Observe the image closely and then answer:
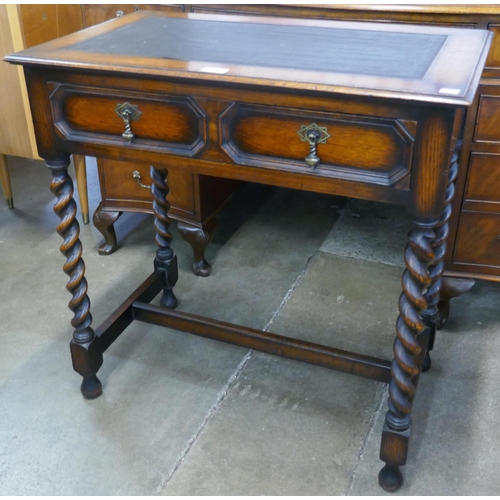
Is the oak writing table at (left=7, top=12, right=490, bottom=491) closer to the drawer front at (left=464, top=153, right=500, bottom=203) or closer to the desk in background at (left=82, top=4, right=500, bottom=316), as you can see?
the desk in background at (left=82, top=4, right=500, bottom=316)

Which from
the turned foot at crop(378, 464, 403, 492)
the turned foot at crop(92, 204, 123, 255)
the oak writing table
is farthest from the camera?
the turned foot at crop(92, 204, 123, 255)

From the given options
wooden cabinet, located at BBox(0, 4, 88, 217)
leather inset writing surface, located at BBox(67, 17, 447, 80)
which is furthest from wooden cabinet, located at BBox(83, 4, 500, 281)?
wooden cabinet, located at BBox(0, 4, 88, 217)

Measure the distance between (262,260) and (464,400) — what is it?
98 cm

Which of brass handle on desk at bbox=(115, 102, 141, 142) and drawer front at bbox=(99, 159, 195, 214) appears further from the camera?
drawer front at bbox=(99, 159, 195, 214)

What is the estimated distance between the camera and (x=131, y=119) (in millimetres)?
1515

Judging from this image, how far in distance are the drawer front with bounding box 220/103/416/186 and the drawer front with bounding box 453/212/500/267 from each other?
0.83 metres

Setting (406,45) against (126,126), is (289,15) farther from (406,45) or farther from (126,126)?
(126,126)

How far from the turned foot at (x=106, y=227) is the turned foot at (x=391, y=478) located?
144 cm

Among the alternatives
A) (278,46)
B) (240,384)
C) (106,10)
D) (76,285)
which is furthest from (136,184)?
(278,46)

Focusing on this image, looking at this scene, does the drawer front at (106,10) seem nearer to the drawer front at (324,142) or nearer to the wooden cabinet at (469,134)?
the wooden cabinet at (469,134)

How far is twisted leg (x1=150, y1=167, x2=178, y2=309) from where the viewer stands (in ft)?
6.75

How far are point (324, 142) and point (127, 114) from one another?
0.47 metres

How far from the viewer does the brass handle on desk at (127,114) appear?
1.50 meters

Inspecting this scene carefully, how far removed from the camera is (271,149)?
1.41 metres
